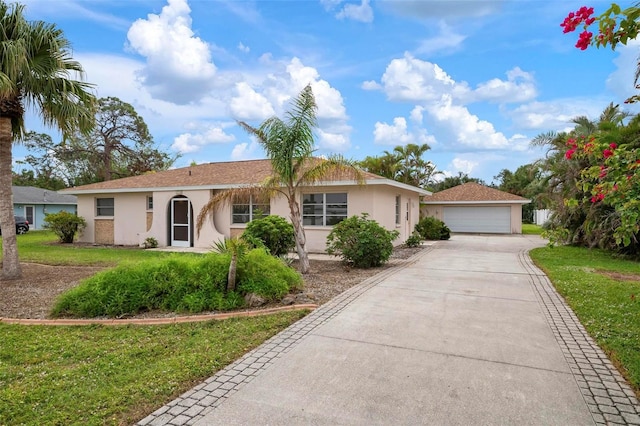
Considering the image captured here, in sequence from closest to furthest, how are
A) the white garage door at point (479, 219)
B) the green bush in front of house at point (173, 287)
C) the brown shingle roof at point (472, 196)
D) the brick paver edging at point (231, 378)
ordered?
the brick paver edging at point (231, 378)
the green bush in front of house at point (173, 287)
the brown shingle roof at point (472, 196)
the white garage door at point (479, 219)

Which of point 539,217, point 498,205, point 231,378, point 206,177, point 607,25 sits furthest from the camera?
point 539,217

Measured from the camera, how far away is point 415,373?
12.7 feet

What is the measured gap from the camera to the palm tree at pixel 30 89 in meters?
8.77

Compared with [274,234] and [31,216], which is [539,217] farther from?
[31,216]

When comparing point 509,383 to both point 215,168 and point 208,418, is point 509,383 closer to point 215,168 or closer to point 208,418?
point 208,418

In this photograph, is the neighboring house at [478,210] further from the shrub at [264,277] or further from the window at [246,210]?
the shrub at [264,277]

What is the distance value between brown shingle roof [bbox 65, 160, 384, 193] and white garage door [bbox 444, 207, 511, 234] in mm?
15509

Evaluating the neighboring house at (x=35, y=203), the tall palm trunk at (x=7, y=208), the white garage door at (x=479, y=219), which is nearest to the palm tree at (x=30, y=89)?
the tall palm trunk at (x=7, y=208)

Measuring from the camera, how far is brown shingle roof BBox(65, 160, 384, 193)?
1627 cm

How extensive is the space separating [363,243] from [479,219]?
2004 cm

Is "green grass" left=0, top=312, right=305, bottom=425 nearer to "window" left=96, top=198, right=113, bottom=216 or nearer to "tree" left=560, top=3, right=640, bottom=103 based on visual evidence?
"tree" left=560, top=3, right=640, bottom=103

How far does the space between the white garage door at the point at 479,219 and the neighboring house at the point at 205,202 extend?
9099 mm

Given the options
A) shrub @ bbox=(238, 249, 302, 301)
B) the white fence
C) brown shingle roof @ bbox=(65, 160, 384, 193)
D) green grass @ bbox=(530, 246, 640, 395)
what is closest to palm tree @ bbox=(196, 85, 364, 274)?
shrub @ bbox=(238, 249, 302, 301)

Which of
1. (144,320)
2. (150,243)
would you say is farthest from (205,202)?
(144,320)
